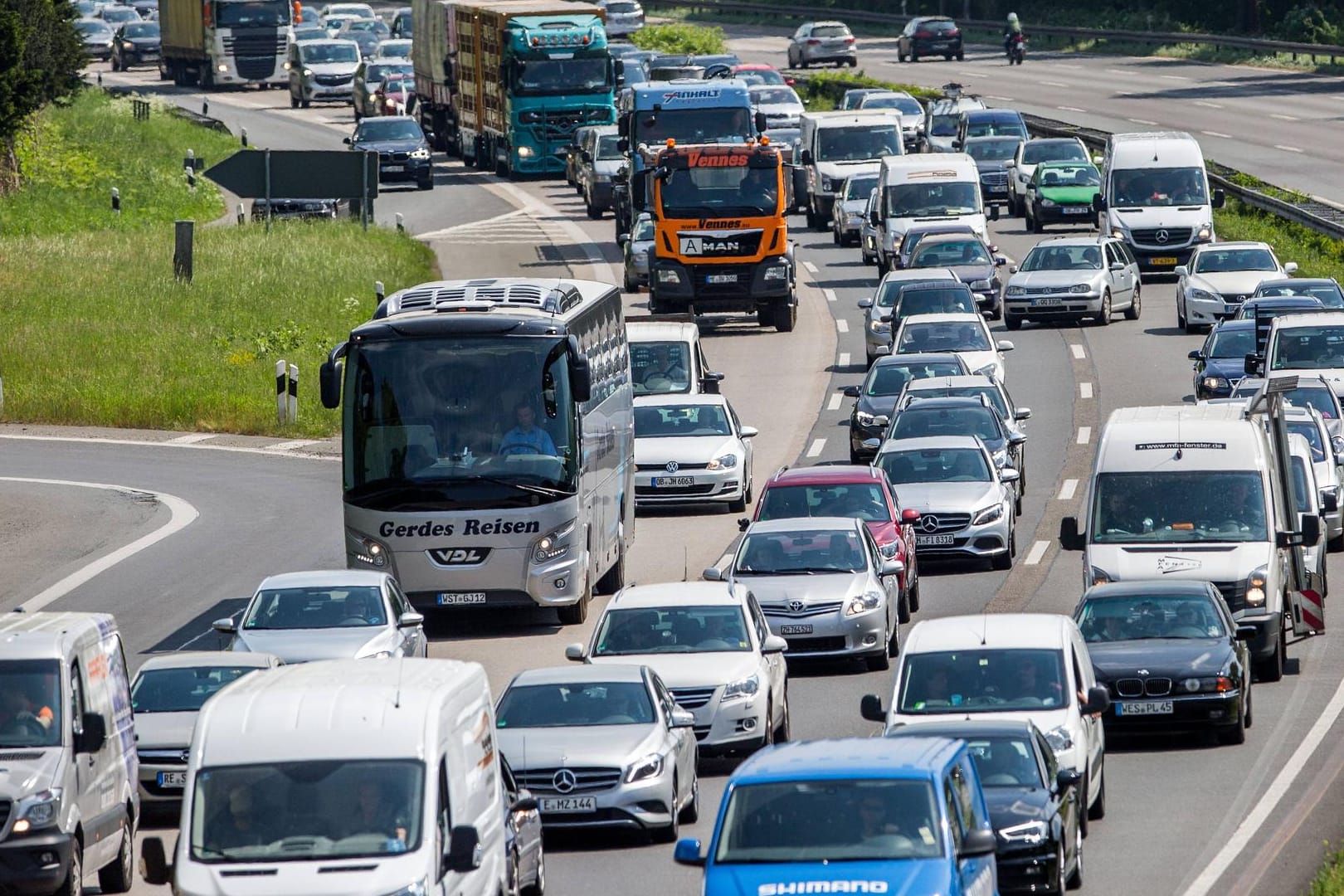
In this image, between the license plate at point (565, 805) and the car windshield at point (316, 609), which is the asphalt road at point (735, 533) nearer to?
the license plate at point (565, 805)

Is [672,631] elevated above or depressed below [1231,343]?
above

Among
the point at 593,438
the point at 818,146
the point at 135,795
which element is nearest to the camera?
the point at 135,795

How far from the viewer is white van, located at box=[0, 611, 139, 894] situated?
50.6 feet

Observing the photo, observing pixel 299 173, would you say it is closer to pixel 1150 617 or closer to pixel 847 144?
pixel 847 144

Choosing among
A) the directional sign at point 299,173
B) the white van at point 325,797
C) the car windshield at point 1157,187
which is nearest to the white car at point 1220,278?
the car windshield at point 1157,187

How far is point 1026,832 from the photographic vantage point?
1545 centimetres

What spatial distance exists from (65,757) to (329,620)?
689 cm

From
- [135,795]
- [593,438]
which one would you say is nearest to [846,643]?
[593,438]

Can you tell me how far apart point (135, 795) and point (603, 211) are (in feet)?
157

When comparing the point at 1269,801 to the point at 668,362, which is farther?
the point at 668,362

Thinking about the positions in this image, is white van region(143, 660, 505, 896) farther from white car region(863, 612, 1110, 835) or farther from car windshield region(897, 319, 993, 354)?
car windshield region(897, 319, 993, 354)

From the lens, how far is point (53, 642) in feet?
53.1

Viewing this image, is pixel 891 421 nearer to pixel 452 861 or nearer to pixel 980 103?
pixel 452 861

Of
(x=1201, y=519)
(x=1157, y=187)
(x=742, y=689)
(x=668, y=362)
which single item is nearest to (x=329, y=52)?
(x=1157, y=187)
